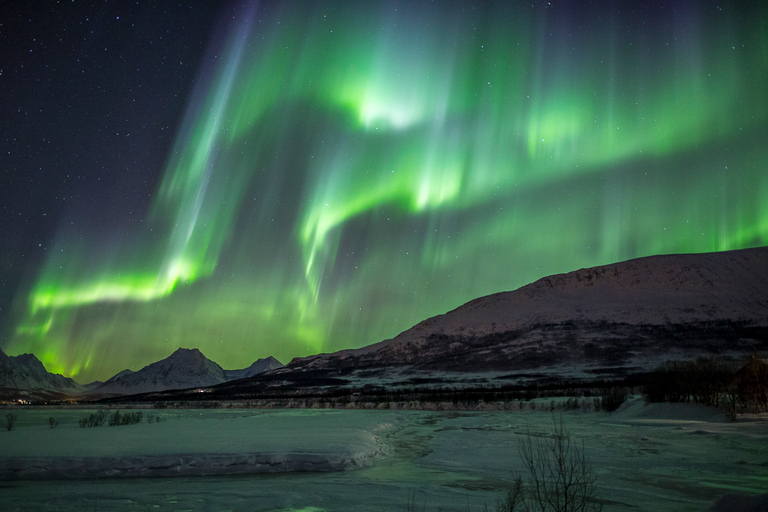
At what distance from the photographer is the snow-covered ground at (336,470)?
28.3 feet

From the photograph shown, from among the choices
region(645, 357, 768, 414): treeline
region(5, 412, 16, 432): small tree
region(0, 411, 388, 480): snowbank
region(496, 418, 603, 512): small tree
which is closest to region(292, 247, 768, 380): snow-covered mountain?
region(645, 357, 768, 414): treeline

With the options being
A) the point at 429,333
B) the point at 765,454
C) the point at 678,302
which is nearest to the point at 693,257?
the point at 678,302

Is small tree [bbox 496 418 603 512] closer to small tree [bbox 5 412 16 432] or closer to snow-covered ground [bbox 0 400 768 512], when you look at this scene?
snow-covered ground [bbox 0 400 768 512]

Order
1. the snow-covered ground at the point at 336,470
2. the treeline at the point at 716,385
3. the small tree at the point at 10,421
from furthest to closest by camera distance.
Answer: the small tree at the point at 10,421
the treeline at the point at 716,385
the snow-covered ground at the point at 336,470

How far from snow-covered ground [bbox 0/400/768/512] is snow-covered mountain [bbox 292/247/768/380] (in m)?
95.7

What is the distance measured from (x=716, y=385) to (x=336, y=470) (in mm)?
22607

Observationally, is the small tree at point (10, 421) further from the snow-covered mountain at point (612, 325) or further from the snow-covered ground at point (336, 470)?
the snow-covered mountain at point (612, 325)

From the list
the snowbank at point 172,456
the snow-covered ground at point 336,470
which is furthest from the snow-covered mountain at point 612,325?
the snowbank at point 172,456

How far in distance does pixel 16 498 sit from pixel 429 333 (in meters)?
181

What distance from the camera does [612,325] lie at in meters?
146

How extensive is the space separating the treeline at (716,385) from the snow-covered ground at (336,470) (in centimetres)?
442

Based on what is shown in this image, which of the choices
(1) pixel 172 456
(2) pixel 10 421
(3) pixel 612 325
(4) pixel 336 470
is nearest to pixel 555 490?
(4) pixel 336 470

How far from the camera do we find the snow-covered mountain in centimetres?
11838

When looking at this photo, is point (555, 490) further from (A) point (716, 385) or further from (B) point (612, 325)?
(B) point (612, 325)
